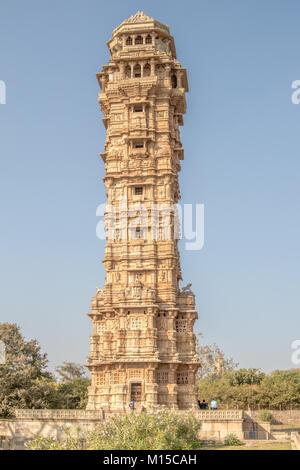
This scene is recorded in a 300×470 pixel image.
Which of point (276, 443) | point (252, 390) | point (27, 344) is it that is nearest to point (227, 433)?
point (276, 443)

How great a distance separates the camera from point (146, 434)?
20328 millimetres

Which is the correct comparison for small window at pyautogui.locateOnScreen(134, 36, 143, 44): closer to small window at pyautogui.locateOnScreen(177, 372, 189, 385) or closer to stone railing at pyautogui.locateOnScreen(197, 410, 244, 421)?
small window at pyautogui.locateOnScreen(177, 372, 189, 385)

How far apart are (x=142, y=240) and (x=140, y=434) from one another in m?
21.8

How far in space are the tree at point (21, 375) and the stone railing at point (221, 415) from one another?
1152cm

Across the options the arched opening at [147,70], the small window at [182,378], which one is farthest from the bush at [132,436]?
the arched opening at [147,70]

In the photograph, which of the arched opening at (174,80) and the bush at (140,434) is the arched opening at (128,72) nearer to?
the arched opening at (174,80)

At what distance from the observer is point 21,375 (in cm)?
3731

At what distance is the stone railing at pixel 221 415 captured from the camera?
1283 inches

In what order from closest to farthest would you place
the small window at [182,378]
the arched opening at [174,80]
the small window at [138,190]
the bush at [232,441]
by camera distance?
the bush at [232,441] < the small window at [182,378] < the small window at [138,190] < the arched opening at [174,80]

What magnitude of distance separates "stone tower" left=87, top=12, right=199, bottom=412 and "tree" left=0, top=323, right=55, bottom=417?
357 cm

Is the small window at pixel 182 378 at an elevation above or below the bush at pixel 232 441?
above

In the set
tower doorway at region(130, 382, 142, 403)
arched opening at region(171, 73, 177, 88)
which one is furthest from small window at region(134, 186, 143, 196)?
tower doorway at region(130, 382, 142, 403)
